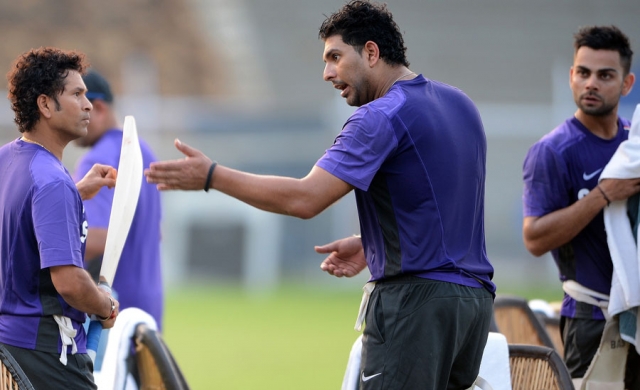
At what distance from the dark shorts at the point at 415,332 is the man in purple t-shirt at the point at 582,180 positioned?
118cm

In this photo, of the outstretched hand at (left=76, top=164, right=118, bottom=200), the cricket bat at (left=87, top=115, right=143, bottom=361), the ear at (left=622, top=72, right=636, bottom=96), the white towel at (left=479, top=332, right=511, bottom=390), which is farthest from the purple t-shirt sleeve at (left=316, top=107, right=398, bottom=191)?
the ear at (left=622, top=72, right=636, bottom=96)

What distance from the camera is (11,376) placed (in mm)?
3221

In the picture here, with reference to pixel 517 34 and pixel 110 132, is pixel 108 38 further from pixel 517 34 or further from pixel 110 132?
pixel 110 132

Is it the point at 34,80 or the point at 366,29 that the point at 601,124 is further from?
the point at 34,80

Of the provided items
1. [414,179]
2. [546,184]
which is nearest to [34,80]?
[414,179]

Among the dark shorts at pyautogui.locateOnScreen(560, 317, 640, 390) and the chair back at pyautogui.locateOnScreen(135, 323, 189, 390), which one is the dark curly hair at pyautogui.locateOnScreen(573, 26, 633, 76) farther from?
the chair back at pyautogui.locateOnScreen(135, 323, 189, 390)

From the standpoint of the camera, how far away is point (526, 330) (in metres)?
4.61

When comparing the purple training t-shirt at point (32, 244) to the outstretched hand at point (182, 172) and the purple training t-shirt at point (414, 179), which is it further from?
the purple training t-shirt at point (414, 179)

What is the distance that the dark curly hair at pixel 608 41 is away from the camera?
14.3ft

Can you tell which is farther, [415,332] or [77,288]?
[77,288]

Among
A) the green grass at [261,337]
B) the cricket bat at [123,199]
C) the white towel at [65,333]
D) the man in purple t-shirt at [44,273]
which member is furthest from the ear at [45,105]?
the green grass at [261,337]

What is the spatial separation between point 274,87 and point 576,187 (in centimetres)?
2150

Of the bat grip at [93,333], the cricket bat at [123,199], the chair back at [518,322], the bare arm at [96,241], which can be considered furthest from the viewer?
the bare arm at [96,241]

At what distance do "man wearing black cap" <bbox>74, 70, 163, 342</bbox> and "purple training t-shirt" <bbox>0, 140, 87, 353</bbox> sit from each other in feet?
4.64
